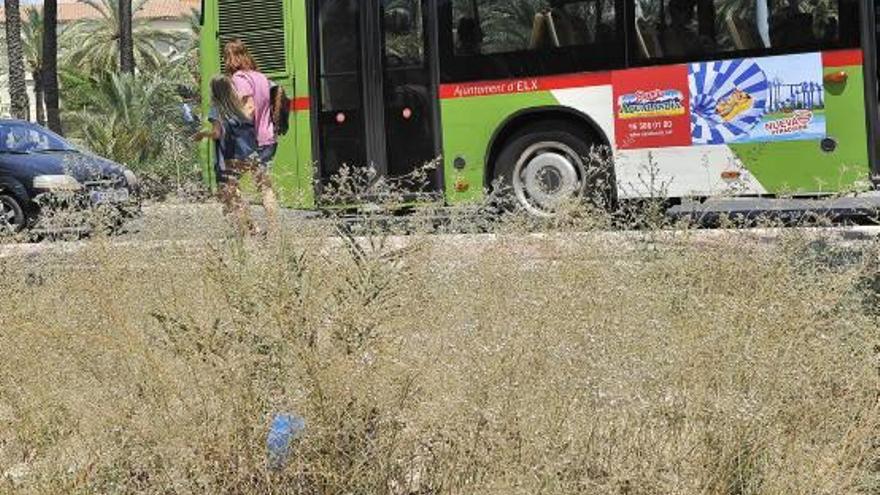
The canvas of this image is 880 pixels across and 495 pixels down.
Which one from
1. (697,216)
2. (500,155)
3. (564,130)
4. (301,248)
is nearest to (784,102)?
(564,130)

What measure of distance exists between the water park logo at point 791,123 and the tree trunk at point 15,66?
20335mm

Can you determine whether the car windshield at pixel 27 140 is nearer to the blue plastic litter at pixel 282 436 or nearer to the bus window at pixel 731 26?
the bus window at pixel 731 26

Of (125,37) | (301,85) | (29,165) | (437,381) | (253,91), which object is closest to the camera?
(437,381)

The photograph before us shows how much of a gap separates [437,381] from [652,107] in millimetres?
8273

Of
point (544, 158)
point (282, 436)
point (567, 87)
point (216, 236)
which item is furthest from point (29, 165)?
point (282, 436)

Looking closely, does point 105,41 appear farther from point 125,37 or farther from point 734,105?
point 734,105

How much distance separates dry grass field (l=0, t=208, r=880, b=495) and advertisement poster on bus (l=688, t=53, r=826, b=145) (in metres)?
6.94

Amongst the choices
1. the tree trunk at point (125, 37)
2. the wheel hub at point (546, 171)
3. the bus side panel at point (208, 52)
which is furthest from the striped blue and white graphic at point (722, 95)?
the tree trunk at point (125, 37)

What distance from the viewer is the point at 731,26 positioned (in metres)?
10.3

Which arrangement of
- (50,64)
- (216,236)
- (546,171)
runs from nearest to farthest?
(216,236) → (546,171) → (50,64)

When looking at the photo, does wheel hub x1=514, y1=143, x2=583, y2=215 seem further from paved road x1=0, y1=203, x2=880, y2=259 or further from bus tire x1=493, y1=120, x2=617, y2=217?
paved road x1=0, y1=203, x2=880, y2=259

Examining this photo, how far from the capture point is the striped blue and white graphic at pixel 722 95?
33.4ft

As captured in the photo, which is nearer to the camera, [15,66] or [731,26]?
[731,26]

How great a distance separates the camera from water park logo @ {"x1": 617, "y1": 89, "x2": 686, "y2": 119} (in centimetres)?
1055
